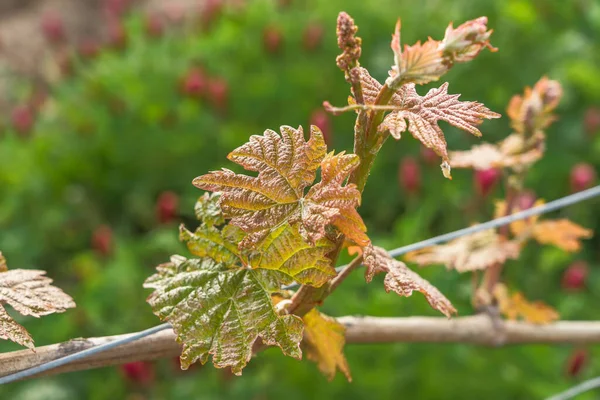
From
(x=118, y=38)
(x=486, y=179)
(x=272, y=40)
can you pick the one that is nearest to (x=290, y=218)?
(x=486, y=179)

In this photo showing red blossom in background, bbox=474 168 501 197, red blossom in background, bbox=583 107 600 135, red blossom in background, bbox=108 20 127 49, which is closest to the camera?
red blossom in background, bbox=474 168 501 197

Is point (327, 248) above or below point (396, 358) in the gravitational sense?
above

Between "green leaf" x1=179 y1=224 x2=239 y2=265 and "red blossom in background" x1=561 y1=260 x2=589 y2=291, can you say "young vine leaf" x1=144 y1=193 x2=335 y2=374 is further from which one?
"red blossom in background" x1=561 y1=260 x2=589 y2=291

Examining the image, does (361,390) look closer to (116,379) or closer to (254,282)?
(116,379)

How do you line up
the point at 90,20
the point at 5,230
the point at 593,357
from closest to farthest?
the point at 593,357 → the point at 5,230 → the point at 90,20

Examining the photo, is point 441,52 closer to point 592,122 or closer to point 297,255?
point 297,255

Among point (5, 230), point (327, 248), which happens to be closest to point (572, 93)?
point (5, 230)

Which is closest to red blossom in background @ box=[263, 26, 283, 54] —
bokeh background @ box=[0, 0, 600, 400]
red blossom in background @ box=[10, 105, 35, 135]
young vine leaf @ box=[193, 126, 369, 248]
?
bokeh background @ box=[0, 0, 600, 400]

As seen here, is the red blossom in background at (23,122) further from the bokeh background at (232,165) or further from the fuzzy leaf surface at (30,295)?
the fuzzy leaf surface at (30,295)
